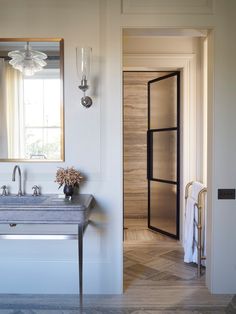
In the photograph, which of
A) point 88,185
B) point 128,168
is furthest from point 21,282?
point 128,168

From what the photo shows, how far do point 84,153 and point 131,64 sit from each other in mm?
1756

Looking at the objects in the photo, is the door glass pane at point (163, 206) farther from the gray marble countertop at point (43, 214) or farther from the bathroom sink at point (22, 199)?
the gray marble countertop at point (43, 214)

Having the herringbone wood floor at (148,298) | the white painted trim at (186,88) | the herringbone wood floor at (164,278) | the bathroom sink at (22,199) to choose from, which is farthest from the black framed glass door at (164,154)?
the bathroom sink at (22,199)

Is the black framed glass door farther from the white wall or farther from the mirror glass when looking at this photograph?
the mirror glass

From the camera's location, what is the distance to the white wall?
2850 millimetres

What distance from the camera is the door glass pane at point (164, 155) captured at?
4.46 metres

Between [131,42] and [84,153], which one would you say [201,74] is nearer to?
[131,42]

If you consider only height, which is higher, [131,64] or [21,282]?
[131,64]

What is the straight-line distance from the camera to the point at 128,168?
5.80m

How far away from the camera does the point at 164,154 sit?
465 cm

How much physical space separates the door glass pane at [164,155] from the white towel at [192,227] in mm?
890

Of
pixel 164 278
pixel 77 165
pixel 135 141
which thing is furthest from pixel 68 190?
pixel 135 141

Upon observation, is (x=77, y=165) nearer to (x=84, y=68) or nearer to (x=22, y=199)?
(x=22, y=199)

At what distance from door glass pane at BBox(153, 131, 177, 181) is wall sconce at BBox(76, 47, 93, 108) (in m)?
1.90
